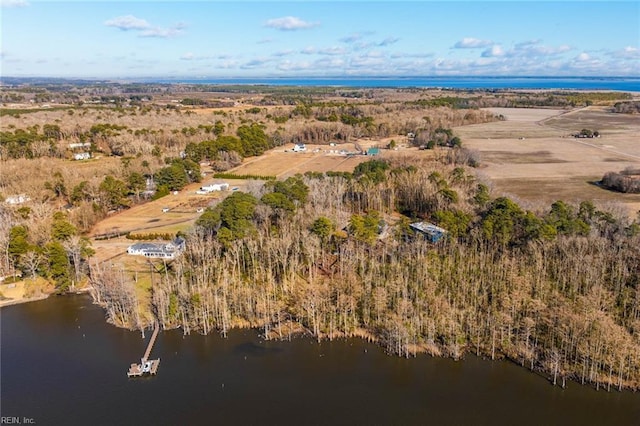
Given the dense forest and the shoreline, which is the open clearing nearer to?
the dense forest

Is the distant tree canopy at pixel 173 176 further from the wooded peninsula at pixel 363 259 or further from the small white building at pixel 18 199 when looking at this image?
the small white building at pixel 18 199

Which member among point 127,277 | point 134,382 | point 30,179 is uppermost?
point 30,179

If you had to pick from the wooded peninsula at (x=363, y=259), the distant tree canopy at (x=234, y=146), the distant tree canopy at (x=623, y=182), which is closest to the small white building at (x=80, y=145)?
the wooded peninsula at (x=363, y=259)

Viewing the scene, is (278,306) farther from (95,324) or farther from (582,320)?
(582,320)

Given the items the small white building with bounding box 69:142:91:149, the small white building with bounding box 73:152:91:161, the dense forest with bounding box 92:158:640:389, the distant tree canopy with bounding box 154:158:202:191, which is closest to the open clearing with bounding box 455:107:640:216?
the dense forest with bounding box 92:158:640:389

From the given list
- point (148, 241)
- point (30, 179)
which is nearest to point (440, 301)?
point (148, 241)
